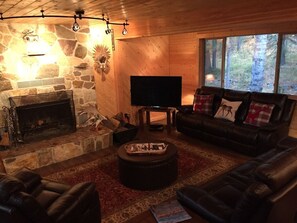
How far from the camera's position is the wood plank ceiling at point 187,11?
2.78 meters

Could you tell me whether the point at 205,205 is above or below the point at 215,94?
below

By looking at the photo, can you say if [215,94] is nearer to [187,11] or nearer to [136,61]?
[136,61]

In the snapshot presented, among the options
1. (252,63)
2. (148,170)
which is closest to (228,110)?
(252,63)

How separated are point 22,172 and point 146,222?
1.45m

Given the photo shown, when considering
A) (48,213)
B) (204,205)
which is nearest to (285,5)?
(204,205)

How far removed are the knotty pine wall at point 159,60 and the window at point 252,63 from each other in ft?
0.93

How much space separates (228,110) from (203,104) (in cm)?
59

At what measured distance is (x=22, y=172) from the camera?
109 inches

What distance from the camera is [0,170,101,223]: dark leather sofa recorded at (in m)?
1.76

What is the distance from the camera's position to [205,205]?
2.15m

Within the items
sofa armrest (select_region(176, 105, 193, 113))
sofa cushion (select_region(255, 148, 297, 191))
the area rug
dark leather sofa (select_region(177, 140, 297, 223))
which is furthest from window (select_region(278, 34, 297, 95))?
sofa cushion (select_region(255, 148, 297, 191))

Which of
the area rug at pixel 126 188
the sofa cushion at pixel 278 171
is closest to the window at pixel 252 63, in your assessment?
the area rug at pixel 126 188

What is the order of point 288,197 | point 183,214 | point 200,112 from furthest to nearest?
1. point 200,112
2. point 183,214
3. point 288,197

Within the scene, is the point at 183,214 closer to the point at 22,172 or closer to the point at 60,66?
the point at 22,172
